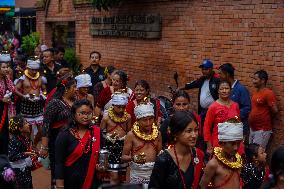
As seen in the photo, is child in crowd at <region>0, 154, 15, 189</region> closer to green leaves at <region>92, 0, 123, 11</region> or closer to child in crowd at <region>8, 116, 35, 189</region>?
child in crowd at <region>8, 116, 35, 189</region>

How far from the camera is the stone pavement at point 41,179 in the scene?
9.22 metres

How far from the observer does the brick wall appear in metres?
9.38

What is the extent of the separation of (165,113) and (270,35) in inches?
84.5

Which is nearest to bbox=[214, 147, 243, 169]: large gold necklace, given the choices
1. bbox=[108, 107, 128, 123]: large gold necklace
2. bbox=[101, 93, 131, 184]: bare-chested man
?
bbox=[101, 93, 131, 184]: bare-chested man

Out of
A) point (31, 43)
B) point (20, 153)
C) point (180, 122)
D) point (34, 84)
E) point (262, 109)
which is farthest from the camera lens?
point (31, 43)

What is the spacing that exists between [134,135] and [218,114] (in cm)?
156

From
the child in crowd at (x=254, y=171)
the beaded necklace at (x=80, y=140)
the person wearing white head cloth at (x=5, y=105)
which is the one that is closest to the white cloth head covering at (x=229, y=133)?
the child in crowd at (x=254, y=171)

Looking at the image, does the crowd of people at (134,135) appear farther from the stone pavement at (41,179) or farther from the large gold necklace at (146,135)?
the stone pavement at (41,179)

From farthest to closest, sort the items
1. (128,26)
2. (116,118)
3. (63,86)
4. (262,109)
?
(128,26)
(262,109)
(116,118)
(63,86)

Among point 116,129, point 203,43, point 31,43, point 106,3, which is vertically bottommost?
point 116,129

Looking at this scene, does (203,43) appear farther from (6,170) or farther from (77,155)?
(6,170)

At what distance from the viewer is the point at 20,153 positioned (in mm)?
7336

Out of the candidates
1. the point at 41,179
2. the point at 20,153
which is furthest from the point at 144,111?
the point at 41,179

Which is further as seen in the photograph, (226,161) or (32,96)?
(32,96)
